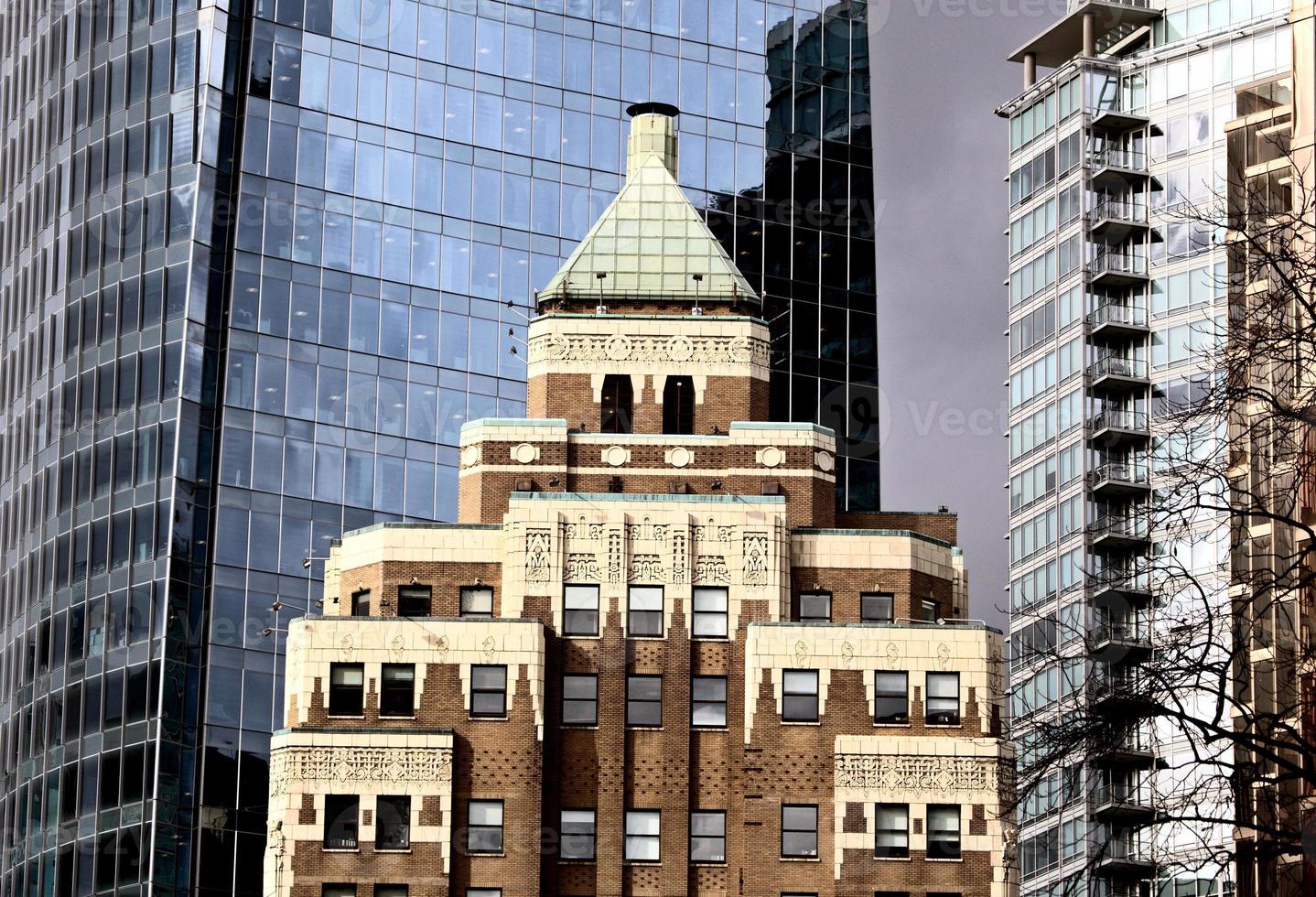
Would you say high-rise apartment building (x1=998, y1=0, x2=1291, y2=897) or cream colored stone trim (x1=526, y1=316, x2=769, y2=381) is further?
high-rise apartment building (x1=998, y1=0, x2=1291, y2=897)

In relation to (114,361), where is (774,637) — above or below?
below

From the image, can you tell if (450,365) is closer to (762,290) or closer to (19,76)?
(762,290)

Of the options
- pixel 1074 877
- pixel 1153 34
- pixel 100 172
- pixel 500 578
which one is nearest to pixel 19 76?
pixel 100 172

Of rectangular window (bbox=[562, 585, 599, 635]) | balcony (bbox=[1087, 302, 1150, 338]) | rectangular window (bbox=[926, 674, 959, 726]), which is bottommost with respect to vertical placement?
rectangular window (bbox=[926, 674, 959, 726])

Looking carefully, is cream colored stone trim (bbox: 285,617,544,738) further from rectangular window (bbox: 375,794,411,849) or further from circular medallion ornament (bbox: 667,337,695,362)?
circular medallion ornament (bbox: 667,337,695,362)

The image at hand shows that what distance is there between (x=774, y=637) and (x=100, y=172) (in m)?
69.5

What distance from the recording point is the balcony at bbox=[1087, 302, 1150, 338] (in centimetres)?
15625

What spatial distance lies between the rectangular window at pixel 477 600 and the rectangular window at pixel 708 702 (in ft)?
22.8

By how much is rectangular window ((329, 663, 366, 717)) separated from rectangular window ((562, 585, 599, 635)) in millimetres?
6655

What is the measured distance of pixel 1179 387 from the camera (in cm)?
15450

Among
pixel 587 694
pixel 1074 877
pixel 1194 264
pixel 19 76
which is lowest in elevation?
pixel 1074 877

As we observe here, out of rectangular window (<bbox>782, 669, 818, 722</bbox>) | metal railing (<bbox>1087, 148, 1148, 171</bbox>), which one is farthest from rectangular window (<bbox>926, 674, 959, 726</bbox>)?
metal railing (<bbox>1087, 148, 1148, 171</bbox>)

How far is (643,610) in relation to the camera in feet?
301

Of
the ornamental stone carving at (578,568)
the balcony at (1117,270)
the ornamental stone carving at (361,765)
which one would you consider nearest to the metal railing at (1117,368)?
the balcony at (1117,270)
